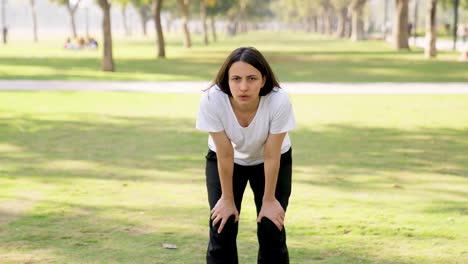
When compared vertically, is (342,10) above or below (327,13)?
above

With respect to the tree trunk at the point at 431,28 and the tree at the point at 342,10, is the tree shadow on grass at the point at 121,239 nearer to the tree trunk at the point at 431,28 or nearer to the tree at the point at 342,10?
the tree trunk at the point at 431,28

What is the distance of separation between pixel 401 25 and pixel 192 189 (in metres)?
41.7

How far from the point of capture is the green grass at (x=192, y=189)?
6.63 m

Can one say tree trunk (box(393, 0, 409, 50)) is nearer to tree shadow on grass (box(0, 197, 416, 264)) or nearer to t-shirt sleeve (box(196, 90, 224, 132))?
tree shadow on grass (box(0, 197, 416, 264))

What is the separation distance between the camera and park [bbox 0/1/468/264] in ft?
21.9

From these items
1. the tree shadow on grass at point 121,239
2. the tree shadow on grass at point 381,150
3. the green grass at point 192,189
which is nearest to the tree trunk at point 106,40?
the green grass at point 192,189

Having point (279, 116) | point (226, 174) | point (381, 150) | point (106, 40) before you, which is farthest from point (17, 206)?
point (106, 40)

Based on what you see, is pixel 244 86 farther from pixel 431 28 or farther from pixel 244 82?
pixel 431 28

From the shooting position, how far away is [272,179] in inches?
178

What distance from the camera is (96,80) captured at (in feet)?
82.1

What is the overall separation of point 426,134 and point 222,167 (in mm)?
9861

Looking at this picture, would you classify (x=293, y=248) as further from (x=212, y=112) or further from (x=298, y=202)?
(x=212, y=112)

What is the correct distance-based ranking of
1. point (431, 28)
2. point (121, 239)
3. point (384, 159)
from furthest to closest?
point (431, 28)
point (384, 159)
point (121, 239)

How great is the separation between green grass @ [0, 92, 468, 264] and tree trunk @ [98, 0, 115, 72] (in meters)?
12.0
